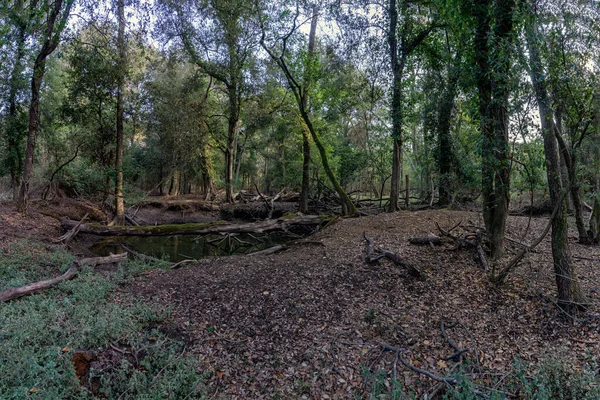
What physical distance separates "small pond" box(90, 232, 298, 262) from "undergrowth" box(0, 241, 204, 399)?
515 cm

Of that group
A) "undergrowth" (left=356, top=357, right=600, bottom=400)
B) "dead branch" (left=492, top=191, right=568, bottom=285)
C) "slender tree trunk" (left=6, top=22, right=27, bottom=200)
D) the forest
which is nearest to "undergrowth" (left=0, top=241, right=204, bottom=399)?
the forest

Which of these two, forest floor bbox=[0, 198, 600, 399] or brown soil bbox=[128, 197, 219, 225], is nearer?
forest floor bbox=[0, 198, 600, 399]

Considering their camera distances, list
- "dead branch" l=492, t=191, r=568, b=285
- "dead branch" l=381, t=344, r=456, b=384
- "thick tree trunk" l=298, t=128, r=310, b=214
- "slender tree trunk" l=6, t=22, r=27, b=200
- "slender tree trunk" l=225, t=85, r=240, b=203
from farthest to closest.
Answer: "slender tree trunk" l=225, t=85, r=240, b=203
"thick tree trunk" l=298, t=128, r=310, b=214
"slender tree trunk" l=6, t=22, r=27, b=200
"dead branch" l=492, t=191, r=568, b=285
"dead branch" l=381, t=344, r=456, b=384

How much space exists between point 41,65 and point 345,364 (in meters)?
11.1

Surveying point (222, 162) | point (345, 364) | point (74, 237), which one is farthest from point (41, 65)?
point (222, 162)

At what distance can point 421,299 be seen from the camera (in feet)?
15.1

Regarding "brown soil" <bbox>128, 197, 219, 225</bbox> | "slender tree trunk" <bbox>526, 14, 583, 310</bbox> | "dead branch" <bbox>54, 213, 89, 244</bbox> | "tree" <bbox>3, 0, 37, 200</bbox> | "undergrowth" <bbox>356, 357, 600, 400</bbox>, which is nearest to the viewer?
"undergrowth" <bbox>356, 357, 600, 400</bbox>

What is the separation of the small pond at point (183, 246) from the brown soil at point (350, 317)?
4.13 metres

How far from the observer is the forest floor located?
3344 millimetres

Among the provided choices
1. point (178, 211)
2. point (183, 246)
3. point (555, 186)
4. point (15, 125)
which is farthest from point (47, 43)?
point (555, 186)

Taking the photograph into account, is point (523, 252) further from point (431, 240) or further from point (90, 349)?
point (90, 349)

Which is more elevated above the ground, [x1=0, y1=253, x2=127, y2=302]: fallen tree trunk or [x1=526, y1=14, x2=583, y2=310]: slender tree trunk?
[x1=526, y1=14, x2=583, y2=310]: slender tree trunk

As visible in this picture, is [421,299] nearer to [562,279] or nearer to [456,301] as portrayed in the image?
[456,301]

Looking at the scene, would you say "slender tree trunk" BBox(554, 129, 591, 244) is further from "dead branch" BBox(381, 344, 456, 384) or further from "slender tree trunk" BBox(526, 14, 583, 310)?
"dead branch" BBox(381, 344, 456, 384)
